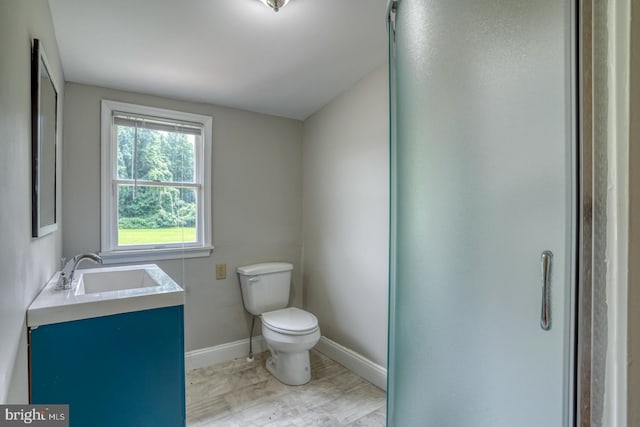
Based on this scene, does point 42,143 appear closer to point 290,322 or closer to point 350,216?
point 290,322

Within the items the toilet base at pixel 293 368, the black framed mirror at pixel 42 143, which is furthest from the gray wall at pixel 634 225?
the toilet base at pixel 293 368

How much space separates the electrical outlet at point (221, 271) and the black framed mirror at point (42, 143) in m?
1.14

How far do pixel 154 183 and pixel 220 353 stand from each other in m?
1.39

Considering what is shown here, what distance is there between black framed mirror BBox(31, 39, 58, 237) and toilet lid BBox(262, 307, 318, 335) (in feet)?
4.45

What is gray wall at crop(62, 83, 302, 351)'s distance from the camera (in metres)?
1.96

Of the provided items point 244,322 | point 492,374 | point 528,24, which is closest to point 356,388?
point 244,322

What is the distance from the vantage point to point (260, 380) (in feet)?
7.27

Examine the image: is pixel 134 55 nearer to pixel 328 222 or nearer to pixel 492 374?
pixel 328 222

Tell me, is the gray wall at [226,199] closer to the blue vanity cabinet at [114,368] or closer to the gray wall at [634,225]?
the blue vanity cabinet at [114,368]

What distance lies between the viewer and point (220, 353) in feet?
8.03

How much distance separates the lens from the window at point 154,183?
2072mm

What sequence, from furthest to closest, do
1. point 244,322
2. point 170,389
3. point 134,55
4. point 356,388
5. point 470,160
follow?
point 244,322, point 356,388, point 134,55, point 170,389, point 470,160

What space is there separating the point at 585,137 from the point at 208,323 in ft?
8.20

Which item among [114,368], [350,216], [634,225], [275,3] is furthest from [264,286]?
[634,225]
